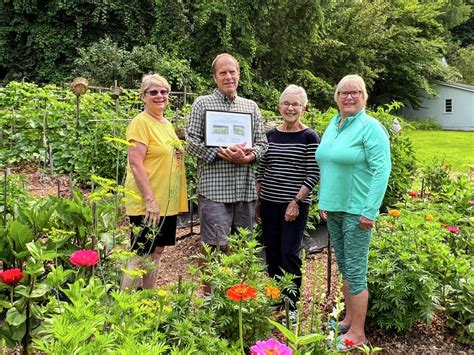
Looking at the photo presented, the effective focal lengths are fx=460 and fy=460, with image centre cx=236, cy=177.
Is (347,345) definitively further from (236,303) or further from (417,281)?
(417,281)

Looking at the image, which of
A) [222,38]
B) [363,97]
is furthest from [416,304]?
[222,38]

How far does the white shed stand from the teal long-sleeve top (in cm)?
2905

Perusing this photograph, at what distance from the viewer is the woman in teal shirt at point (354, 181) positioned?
2703 mm

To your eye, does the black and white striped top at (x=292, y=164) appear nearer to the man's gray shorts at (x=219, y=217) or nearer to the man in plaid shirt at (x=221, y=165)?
the man in plaid shirt at (x=221, y=165)

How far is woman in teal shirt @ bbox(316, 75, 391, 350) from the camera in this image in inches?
106

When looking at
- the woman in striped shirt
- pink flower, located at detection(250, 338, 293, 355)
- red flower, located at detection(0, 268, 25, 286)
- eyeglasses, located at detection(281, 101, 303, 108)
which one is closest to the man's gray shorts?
the woman in striped shirt

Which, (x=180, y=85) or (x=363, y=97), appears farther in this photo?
(x=180, y=85)

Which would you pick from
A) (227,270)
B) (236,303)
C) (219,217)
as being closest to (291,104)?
(219,217)

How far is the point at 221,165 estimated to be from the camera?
3.26 meters

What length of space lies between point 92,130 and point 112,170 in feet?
3.05

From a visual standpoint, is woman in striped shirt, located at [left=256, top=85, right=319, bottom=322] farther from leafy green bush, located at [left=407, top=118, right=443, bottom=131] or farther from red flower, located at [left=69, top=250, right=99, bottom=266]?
leafy green bush, located at [left=407, top=118, right=443, bottom=131]

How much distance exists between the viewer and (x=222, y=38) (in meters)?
15.8

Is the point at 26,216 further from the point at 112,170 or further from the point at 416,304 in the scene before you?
the point at 112,170

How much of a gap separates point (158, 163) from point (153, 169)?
52mm
